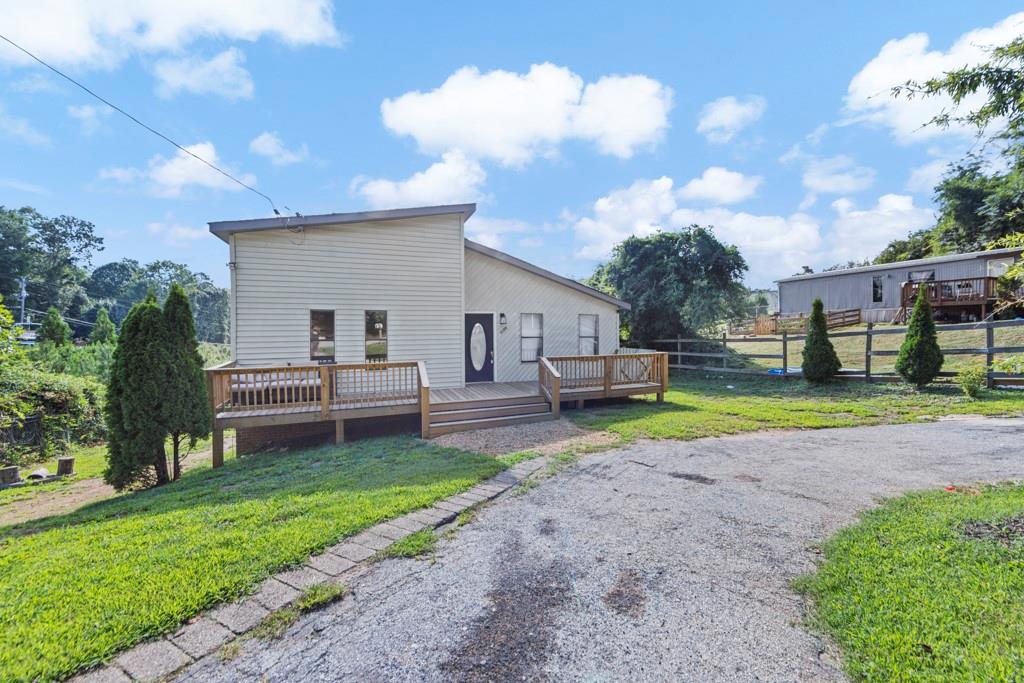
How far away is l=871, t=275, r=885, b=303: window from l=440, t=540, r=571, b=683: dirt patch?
90.3 ft

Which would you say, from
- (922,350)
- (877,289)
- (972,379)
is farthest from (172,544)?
(877,289)

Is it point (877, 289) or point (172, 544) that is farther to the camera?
point (877, 289)

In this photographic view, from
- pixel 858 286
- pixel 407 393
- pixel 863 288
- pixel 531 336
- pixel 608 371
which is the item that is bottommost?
pixel 407 393

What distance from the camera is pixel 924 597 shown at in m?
2.57

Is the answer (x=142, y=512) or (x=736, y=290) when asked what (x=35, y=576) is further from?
(x=736, y=290)

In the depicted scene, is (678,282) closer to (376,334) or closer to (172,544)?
(376,334)

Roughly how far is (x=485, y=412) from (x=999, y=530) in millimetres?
6802

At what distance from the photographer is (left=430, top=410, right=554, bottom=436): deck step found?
26.0 ft

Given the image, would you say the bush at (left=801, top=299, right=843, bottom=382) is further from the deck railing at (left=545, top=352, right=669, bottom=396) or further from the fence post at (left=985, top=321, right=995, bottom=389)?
the deck railing at (left=545, top=352, right=669, bottom=396)

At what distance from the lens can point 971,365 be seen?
10.9 metres

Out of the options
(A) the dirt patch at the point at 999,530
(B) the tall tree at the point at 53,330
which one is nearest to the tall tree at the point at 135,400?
(A) the dirt patch at the point at 999,530

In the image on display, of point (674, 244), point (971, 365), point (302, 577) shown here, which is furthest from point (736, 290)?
point (302, 577)

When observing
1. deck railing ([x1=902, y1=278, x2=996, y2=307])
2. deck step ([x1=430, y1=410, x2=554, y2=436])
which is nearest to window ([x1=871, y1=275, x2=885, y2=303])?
deck railing ([x1=902, y1=278, x2=996, y2=307])

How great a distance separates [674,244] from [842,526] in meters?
15.4
